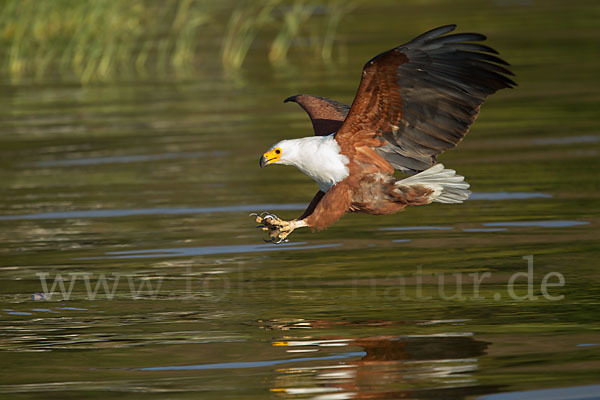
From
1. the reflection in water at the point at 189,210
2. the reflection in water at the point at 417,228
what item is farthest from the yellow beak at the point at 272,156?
the reflection in water at the point at 189,210

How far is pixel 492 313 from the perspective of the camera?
5.26 meters

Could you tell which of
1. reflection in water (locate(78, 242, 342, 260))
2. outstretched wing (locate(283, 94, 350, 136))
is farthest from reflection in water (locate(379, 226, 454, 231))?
outstretched wing (locate(283, 94, 350, 136))

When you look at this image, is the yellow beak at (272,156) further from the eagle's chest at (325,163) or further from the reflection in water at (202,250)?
the reflection in water at (202,250)

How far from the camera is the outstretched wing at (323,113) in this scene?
6.36m

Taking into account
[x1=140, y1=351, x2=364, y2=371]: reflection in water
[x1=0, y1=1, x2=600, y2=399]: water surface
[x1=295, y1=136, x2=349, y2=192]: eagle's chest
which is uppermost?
[x1=295, y1=136, x2=349, y2=192]: eagle's chest

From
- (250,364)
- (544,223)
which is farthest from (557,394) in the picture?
(544,223)

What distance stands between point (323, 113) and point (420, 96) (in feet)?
2.93

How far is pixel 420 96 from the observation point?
573 cm

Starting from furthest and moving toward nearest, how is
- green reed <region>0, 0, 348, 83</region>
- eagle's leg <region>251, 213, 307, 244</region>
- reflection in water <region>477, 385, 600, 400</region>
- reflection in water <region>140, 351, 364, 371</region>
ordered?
green reed <region>0, 0, 348, 83</region>
eagle's leg <region>251, 213, 307, 244</region>
reflection in water <region>140, 351, 364, 371</region>
reflection in water <region>477, 385, 600, 400</region>

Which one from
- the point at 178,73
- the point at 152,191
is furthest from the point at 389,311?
the point at 178,73

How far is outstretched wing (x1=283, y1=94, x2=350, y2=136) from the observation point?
6.36 m

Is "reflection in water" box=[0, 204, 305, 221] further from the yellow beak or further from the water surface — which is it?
the yellow beak

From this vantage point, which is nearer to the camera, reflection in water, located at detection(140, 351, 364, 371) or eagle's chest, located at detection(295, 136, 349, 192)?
reflection in water, located at detection(140, 351, 364, 371)

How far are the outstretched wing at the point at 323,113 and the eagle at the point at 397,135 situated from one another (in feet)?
1.42
